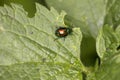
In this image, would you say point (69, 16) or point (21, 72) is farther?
point (69, 16)

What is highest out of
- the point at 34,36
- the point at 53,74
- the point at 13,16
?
the point at 13,16

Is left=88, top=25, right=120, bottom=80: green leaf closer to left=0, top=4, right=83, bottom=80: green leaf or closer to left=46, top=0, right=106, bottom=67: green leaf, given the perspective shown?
left=0, top=4, right=83, bottom=80: green leaf

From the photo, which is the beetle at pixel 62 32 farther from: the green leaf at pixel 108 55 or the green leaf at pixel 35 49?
the green leaf at pixel 108 55

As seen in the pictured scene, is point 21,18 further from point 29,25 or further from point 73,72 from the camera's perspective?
point 73,72

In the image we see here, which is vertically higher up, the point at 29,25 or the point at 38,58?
the point at 29,25

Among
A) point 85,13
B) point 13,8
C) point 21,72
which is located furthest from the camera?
point 85,13

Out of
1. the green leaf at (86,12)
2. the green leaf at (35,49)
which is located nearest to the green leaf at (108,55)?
the green leaf at (35,49)

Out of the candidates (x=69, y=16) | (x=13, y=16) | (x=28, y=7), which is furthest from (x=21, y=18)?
(x=69, y=16)

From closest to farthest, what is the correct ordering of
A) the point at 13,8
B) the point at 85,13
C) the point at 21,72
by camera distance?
the point at 21,72 < the point at 13,8 < the point at 85,13
